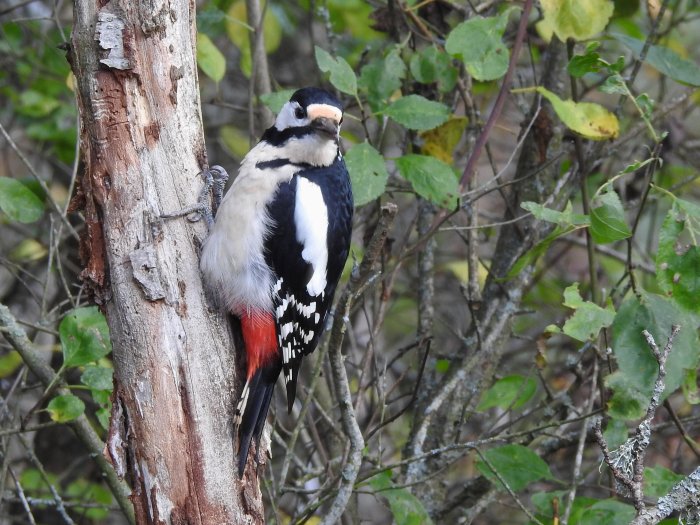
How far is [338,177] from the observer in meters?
2.52

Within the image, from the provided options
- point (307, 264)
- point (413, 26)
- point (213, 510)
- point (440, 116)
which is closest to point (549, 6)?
point (440, 116)

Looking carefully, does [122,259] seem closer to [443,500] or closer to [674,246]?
[674,246]

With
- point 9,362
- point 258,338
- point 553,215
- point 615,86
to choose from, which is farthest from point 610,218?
point 9,362

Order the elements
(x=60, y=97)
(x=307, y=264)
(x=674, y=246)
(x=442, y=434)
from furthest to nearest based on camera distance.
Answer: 1. (x=60, y=97)
2. (x=442, y=434)
3. (x=307, y=264)
4. (x=674, y=246)

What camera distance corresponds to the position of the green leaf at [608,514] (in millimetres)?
2344

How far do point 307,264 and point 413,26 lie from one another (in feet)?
4.05

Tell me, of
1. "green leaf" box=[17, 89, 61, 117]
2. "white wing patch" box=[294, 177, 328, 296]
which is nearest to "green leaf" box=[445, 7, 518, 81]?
"white wing patch" box=[294, 177, 328, 296]

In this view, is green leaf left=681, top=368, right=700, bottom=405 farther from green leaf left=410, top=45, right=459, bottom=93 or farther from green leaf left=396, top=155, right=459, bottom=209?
green leaf left=410, top=45, right=459, bottom=93

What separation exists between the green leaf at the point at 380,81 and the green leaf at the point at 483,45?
0.26m

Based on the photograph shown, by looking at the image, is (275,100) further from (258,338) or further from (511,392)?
(511,392)

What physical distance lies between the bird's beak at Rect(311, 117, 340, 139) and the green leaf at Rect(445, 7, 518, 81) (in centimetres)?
43

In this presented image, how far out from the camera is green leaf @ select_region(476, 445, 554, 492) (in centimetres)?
249

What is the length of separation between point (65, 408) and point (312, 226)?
85 centimetres

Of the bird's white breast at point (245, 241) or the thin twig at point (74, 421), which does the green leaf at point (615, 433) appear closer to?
the bird's white breast at point (245, 241)
